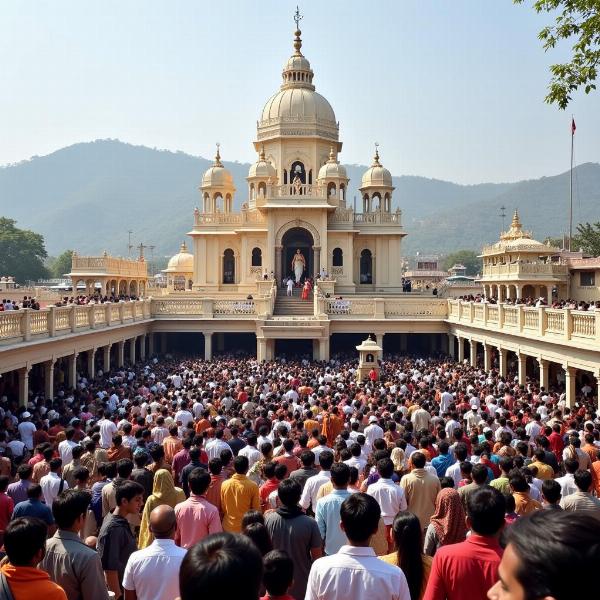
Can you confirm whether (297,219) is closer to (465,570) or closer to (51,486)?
(51,486)

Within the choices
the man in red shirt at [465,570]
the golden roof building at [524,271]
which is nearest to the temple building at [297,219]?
the golden roof building at [524,271]

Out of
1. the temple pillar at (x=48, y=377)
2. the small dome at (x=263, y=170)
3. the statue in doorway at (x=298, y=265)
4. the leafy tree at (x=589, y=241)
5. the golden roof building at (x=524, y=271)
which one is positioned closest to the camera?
the temple pillar at (x=48, y=377)

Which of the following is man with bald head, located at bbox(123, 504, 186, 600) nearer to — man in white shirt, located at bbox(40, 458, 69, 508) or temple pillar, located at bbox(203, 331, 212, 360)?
man in white shirt, located at bbox(40, 458, 69, 508)

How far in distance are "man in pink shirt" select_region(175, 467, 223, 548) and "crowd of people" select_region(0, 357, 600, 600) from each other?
0.05 feet

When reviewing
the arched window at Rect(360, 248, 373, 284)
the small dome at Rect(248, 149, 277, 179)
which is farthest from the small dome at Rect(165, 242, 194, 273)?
the arched window at Rect(360, 248, 373, 284)

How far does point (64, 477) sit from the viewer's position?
31.9ft

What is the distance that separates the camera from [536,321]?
78.3 ft

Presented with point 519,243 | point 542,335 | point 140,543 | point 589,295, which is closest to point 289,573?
point 140,543

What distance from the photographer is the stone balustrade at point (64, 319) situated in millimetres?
19389

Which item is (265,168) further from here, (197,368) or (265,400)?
(265,400)

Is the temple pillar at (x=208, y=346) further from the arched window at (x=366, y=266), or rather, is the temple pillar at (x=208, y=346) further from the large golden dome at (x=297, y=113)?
the large golden dome at (x=297, y=113)

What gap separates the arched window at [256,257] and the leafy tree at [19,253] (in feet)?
177

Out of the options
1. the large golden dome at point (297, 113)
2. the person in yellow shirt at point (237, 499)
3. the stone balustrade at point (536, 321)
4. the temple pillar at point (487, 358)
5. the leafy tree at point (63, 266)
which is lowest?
the temple pillar at point (487, 358)

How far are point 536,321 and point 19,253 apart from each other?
80.3 metres
